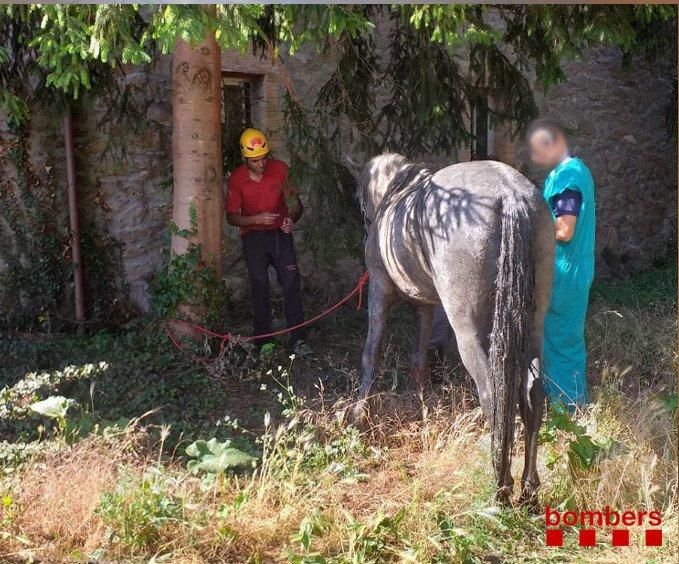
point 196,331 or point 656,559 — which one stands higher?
point 196,331

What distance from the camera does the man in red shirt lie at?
6.75m

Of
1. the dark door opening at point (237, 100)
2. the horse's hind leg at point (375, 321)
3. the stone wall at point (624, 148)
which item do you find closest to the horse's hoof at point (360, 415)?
the horse's hind leg at point (375, 321)

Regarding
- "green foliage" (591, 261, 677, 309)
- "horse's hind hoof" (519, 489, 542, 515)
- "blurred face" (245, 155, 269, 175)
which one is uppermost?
"blurred face" (245, 155, 269, 175)

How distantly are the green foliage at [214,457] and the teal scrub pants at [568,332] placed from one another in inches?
86.3

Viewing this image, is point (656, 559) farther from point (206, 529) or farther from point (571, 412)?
point (206, 529)

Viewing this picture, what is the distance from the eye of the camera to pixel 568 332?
5.36 m

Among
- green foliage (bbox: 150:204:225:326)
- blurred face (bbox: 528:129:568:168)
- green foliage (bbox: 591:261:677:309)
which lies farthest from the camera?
green foliage (bbox: 591:261:677:309)

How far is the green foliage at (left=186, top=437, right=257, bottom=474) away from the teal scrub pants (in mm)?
2191

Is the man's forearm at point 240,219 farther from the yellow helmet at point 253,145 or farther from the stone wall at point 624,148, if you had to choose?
the stone wall at point 624,148

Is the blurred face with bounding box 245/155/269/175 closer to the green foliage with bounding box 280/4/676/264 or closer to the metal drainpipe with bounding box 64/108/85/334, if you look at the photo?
the green foliage with bounding box 280/4/676/264

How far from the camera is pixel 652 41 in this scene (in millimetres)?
8961

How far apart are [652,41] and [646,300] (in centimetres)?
289

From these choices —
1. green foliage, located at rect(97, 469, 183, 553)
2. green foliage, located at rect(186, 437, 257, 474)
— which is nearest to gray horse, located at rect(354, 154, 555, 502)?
green foliage, located at rect(186, 437, 257, 474)

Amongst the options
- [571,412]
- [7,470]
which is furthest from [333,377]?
[7,470]
